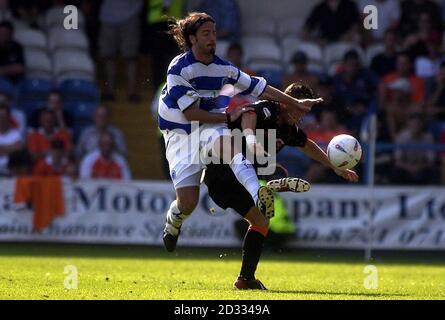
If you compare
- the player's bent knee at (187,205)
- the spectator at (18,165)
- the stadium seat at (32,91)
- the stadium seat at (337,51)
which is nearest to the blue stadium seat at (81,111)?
the stadium seat at (32,91)

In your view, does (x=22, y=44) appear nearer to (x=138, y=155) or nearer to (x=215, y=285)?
(x=138, y=155)

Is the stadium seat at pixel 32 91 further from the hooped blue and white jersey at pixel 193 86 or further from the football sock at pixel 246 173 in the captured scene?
the football sock at pixel 246 173

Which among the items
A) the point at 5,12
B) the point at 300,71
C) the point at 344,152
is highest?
the point at 5,12

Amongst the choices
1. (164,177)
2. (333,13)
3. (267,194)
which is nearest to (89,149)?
(164,177)

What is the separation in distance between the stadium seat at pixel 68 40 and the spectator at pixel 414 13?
5503 millimetres

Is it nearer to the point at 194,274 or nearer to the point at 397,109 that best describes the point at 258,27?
the point at 397,109

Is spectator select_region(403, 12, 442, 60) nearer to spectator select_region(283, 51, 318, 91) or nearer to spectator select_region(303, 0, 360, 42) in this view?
spectator select_region(303, 0, 360, 42)

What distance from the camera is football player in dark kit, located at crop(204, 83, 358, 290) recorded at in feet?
30.2

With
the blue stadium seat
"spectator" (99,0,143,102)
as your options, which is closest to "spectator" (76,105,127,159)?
the blue stadium seat

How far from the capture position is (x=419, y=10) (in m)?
19.0

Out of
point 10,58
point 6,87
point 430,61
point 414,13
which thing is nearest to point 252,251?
point 6,87

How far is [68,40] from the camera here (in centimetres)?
1905

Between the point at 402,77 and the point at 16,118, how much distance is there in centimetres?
612
